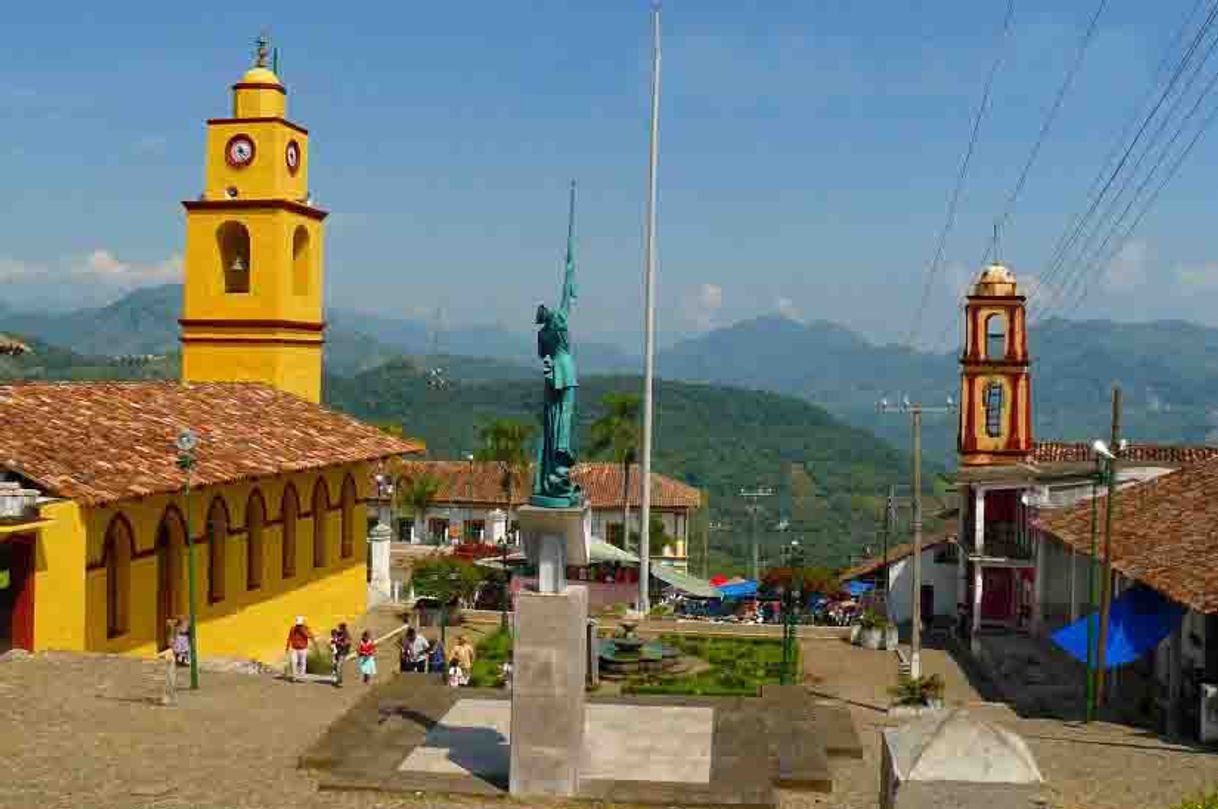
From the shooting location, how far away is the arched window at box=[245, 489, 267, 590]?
3077 centimetres

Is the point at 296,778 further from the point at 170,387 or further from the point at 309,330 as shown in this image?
the point at 309,330

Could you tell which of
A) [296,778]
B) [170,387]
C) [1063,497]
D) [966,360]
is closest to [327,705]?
[296,778]

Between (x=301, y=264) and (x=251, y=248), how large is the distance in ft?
7.22

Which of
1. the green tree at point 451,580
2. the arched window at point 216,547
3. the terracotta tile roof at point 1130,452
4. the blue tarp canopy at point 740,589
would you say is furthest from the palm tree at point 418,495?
the arched window at point 216,547

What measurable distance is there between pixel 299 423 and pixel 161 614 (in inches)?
321

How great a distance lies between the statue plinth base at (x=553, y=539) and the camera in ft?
56.5

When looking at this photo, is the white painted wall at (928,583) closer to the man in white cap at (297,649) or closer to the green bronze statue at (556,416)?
the man in white cap at (297,649)

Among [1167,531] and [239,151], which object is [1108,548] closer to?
[1167,531]

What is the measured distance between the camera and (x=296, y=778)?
17.9m

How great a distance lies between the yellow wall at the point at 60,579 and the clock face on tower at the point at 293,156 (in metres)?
15.6

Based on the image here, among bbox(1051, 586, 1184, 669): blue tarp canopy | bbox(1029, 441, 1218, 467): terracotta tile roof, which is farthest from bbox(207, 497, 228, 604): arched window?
bbox(1029, 441, 1218, 467): terracotta tile roof

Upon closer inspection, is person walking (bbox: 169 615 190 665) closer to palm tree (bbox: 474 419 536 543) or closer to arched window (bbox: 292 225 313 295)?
arched window (bbox: 292 225 313 295)

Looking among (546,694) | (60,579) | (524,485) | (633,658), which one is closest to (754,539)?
(524,485)

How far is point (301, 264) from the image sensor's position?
38.7 m
